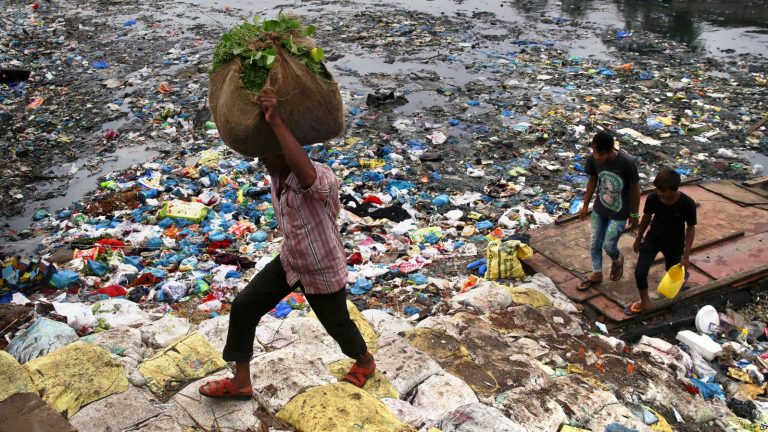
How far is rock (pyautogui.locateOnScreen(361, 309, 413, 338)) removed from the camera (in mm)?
3354

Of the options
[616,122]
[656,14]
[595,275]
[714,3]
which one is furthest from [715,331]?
[714,3]

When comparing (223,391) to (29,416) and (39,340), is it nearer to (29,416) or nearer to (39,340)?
(29,416)

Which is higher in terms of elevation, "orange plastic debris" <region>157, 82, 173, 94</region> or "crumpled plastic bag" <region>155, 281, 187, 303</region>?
"orange plastic debris" <region>157, 82, 173, 94</region>

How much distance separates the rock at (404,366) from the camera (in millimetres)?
2756

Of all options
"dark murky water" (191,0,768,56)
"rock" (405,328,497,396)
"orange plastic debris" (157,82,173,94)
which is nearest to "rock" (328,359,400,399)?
"rock" (405,328,497,396)

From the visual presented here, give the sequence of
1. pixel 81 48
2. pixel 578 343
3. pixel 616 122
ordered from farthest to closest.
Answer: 1. pixel 81 48
2. pixel 616 122
3. pixel 578 343

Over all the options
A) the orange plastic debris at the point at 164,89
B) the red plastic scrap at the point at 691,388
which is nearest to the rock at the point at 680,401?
the red plastic scrap at the point at 691,388

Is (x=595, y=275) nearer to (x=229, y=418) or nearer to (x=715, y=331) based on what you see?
(x=715, y=331)

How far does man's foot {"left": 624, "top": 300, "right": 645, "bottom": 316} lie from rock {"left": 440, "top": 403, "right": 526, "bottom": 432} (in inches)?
72.7

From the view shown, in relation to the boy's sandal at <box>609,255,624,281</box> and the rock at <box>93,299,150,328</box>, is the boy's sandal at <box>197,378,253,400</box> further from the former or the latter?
the boy's sandal at <box>609,255,624,281</box>

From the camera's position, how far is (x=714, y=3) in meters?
13.2

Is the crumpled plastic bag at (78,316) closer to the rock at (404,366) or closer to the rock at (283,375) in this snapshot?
the rock at (283,375)

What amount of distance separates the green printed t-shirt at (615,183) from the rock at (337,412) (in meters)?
2.39

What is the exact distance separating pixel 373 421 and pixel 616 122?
6.62 metres
